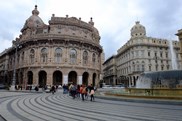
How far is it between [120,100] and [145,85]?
616cm

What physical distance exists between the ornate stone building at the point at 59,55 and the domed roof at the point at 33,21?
139 inches

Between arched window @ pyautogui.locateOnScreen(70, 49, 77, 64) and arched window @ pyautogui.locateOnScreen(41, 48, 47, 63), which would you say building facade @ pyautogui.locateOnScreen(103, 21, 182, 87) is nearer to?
arched window @ pyautogui.locateOnScreen(70, 49, 77, 64)

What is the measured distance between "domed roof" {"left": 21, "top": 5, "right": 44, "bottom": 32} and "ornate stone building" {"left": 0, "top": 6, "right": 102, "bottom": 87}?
353 cm

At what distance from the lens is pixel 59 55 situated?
155ft

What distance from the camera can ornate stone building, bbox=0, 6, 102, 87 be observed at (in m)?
46.6

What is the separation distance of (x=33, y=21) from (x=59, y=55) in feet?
56.6

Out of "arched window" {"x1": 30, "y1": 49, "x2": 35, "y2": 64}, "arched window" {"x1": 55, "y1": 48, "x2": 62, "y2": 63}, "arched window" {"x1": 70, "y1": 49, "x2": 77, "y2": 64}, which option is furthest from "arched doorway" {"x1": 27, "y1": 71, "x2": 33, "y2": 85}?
"arched window" {"x1": 70, "y1": 49, "x2": 77, "y2": 64}

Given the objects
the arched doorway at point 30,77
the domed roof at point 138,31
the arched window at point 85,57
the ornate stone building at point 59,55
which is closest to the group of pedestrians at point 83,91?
the ornate stone building at point 59,55

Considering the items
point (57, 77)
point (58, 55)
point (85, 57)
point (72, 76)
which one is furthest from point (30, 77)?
point (85, 57)

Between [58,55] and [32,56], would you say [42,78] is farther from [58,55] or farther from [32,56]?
[58,55]

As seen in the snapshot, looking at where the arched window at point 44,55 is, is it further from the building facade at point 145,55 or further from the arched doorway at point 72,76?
the building facade at point 145,55

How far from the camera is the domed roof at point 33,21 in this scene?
5594cm

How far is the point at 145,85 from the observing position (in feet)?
68.5

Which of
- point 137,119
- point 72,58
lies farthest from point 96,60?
point 137,119
